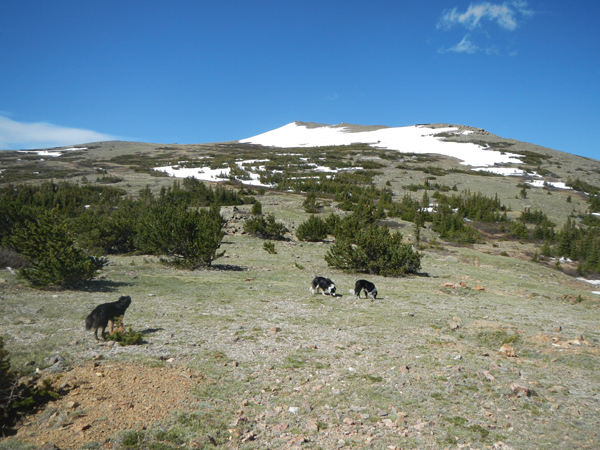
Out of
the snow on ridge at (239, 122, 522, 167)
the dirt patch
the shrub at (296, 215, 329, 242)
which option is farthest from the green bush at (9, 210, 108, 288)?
the snow on ridge at (239, 122, 522, 167)

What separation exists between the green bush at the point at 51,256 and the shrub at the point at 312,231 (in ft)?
46.1

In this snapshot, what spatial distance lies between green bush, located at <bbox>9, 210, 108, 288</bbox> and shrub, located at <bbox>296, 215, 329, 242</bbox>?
46.1 feet

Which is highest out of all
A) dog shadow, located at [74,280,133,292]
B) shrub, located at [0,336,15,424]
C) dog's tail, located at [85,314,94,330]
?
shrub, located at [0,336,15,424]

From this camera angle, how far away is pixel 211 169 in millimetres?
59281

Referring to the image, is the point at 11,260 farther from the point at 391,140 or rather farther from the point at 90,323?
the point at 391,140

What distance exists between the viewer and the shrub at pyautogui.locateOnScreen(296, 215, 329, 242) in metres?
23.0

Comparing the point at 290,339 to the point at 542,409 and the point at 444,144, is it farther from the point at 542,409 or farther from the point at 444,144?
the point at 444,144

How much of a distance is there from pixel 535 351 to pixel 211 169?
57.2m

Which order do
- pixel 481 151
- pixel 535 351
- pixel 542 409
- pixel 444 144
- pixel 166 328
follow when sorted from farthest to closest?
pixel 444 144 < pixel 481 151 < pixel 166 328 < pixel 535 351 < pixel 542 409

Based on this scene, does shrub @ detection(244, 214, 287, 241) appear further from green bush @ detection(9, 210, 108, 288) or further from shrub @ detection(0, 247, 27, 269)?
green bush @ detection(9, 210, 108, 288)

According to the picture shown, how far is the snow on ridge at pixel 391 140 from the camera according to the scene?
7426cm

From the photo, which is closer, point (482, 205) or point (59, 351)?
point (59, 351)

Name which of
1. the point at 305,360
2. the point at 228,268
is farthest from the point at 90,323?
the point at 228,268

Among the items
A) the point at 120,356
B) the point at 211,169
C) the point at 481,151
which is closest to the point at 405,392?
the point at 120,356
